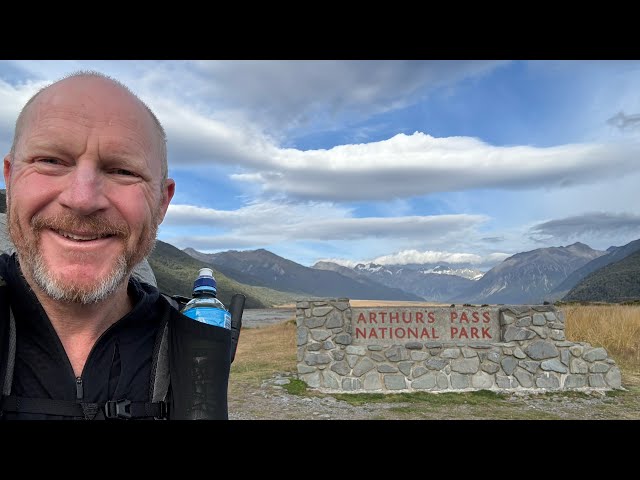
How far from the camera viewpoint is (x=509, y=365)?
830cm

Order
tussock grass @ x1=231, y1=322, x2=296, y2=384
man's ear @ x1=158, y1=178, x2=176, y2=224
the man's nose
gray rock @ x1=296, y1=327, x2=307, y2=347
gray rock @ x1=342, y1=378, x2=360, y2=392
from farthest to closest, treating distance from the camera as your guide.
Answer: tussock grass @ x1=231, y1=322, x2=296, y2=384 → gray rock @ x1=296, y1=327, x2=307, y2=347 → gray rock @ x1=342, y1=378, x2=360, y2=392 → man's ear @ x1=158, y1=178, x2=176, y2=224 → the man's nose

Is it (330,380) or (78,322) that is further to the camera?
(330,380)

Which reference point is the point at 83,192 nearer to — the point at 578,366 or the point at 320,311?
the point at 320,311

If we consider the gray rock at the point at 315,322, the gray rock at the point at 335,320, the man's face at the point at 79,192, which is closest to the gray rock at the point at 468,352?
the gray rock at the point at 335,320

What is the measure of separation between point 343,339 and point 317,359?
58 centimetres

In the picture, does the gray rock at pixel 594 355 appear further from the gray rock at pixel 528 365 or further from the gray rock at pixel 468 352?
the gray rock at pixel 468 352

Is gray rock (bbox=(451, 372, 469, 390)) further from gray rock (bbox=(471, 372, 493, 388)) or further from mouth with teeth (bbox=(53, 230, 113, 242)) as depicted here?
mouth with teeth (bbox=(53, 230, 113, 242))

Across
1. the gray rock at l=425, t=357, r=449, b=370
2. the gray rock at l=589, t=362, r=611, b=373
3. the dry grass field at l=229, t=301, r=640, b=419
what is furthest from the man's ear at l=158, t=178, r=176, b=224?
the gray rock at l=589, t=362, r=611, b=373

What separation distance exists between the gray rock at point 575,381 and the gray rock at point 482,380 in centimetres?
138

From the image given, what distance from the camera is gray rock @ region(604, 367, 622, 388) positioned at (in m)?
8.35

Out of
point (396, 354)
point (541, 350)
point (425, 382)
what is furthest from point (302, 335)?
point (541, 350)

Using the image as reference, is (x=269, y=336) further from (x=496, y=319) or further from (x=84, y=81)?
(x=84, y=81)

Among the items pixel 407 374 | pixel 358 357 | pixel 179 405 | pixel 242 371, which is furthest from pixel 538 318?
pixel 179 405

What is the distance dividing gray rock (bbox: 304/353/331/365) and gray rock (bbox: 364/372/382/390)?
742mm
